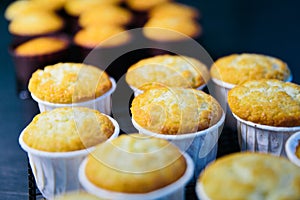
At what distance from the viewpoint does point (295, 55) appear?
303cm

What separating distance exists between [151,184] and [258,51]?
85.7 inches

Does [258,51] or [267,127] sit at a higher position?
[267,127]

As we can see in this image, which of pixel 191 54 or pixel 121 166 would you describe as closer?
pixel 121 166

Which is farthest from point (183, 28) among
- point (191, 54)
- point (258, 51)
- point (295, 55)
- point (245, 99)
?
point (245, 99)

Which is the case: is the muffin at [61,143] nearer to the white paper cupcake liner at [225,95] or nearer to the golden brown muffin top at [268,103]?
the golden brown muffin top at [268,103]

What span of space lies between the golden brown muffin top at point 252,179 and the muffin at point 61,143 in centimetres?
45

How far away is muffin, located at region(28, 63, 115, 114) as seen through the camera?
1.78m

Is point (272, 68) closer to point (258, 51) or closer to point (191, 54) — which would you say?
point (191, 54)

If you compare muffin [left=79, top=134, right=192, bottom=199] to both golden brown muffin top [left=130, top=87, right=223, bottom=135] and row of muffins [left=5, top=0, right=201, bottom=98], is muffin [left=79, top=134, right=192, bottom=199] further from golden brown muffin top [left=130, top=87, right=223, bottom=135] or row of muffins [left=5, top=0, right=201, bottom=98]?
row of muffins [left=5, top=0, right=201, bottom=98]

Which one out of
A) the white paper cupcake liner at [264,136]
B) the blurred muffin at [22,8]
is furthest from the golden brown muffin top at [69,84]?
the blurred muffin at [22,8]

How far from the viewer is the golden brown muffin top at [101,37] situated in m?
2.63

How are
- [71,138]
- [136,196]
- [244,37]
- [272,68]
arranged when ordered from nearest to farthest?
[136,196] → [71,138] → [272,68] → [244,37]

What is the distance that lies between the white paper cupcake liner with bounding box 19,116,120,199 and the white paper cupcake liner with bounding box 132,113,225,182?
0.20 metres

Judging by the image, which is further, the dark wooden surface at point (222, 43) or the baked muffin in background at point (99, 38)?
the baked muffin in background at point (99, 38)
